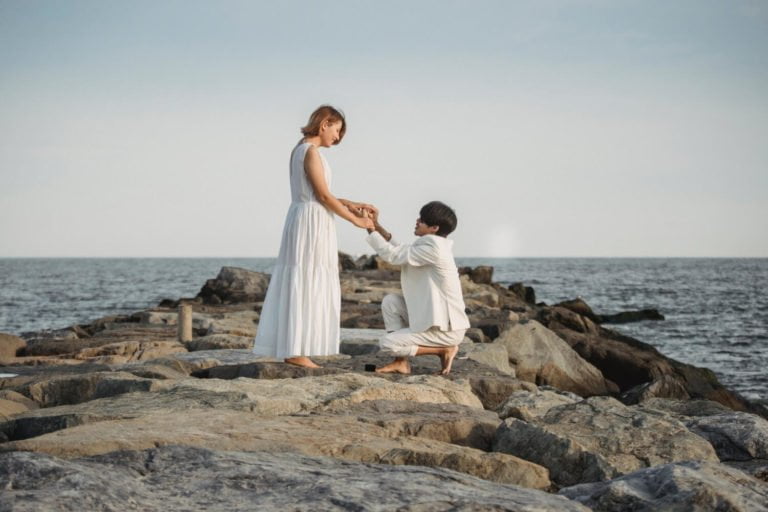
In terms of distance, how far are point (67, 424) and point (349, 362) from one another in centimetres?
302

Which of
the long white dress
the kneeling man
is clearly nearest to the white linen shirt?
the kneeling man

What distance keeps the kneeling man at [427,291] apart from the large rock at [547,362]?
11.9 feet

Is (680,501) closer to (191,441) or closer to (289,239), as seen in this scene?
(191,441)

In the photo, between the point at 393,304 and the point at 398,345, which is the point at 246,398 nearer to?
the point at 398,345

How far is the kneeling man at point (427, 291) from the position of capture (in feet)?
20.0

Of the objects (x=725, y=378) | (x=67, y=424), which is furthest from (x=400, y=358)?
(x=725, y=378)

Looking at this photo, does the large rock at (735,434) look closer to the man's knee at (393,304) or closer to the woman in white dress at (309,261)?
the man's knee at (393,304)

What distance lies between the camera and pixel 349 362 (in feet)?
22.2

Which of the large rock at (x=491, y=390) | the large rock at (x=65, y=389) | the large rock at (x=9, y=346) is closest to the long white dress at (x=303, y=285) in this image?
the large rock at (x=491, y=390)

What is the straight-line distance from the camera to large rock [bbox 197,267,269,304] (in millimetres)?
20750

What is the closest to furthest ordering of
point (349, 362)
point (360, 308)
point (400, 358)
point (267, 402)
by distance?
point (267, 402)
point (400, 358)
point (349, 362)
point (360, 308)

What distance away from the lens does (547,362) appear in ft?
32.8

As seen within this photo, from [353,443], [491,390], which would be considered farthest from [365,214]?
[353,443]

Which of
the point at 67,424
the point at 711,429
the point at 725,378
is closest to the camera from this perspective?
the point at 67,424
